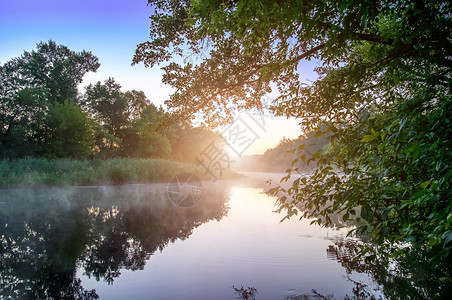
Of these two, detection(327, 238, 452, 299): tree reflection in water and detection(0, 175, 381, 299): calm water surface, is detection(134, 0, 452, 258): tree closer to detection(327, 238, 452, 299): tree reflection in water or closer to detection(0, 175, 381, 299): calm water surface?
detection(327, 238, 452, 299): tree reflection in water

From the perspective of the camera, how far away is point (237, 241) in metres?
7.72

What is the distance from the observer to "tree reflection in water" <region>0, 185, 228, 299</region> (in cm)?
474

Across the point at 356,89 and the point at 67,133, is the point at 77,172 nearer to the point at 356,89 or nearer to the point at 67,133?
the point at 67,133

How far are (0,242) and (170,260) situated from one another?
191 inches

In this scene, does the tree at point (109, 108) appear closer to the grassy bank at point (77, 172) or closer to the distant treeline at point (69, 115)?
the distant treeline at point (69, 115)

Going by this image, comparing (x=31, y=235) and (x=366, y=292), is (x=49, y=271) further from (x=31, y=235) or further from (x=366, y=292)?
(x=366, y=292)

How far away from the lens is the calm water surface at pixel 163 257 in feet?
14.9

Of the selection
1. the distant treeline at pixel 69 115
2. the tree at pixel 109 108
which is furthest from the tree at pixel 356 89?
the tree at pixel 109 108

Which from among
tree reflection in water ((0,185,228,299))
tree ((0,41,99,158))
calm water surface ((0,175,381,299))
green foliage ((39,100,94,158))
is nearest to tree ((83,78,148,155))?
tree ((0,41,99,158))

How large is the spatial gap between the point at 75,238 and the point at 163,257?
3013 mm

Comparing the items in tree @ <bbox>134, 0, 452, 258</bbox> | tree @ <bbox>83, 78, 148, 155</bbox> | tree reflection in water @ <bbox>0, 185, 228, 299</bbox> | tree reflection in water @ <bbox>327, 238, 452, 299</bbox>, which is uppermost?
tree @ <bbox>83, 78, 148, 155</bbox>

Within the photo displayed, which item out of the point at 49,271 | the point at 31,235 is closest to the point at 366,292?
the point at 49,271

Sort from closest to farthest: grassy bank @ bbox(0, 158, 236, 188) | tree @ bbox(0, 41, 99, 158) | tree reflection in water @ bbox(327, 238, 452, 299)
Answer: tree reflection in water @ bbox(327, 238, 452, 299)
grassy bank @ bbox(0, 158, 236, 188)
tree @ bbox(0, 41, 99, 158)

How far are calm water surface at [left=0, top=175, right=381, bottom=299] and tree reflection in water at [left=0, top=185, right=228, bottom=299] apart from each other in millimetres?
24
